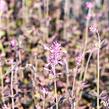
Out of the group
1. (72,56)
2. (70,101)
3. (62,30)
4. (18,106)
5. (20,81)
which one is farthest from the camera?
(62,30)

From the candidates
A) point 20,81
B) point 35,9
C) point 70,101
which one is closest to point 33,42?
point 20,81

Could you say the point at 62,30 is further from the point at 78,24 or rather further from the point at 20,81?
the point at 20,81

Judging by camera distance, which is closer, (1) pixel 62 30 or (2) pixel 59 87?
(2) pixel 59 87

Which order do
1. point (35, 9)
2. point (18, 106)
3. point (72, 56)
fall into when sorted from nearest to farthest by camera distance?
1. point (18, 106)
2. point (72, 56)
3. point (35, 9)

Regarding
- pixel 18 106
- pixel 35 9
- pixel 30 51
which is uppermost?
pixel 35 9

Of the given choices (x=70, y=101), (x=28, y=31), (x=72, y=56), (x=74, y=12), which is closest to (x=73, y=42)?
(x=72, y=56)

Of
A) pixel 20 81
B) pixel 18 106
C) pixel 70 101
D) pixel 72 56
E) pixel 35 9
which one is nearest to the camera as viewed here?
pixel 70 101

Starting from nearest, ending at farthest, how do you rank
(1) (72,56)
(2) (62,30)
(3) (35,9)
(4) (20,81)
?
(4) (20,81) < (1) (72,56) < (2) (62,30) < (3) (35,9)

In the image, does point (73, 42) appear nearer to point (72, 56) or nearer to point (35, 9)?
point (72, 56)

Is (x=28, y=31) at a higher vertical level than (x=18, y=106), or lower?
higher
